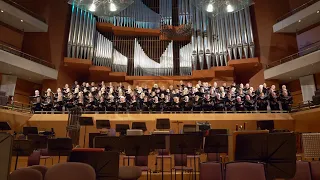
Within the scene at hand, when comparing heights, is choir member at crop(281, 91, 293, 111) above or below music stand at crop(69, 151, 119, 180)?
above

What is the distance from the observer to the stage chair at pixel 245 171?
2232 millimetres

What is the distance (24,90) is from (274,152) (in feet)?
33.7

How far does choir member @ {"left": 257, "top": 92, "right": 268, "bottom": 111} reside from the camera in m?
7.88

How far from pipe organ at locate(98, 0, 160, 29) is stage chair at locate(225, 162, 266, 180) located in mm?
10235

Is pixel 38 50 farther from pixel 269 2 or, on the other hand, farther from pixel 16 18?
pixel 269 2

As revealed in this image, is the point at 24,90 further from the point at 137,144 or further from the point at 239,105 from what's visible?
the point at 137,144

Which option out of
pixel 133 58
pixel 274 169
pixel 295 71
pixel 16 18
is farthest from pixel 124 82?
pixel 274 169

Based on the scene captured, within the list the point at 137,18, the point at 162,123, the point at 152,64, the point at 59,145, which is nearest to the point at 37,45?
the point at 137,18

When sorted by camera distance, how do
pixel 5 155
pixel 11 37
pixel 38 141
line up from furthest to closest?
1. pixel 11 37
2. pixel 38 141
3. pixel 5 155

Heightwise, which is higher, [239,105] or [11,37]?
[11,37]

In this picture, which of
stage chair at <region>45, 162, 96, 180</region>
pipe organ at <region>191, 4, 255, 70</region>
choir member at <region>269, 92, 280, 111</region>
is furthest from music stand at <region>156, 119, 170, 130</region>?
pipe organ at <region>191, 4, 255, 70</region>

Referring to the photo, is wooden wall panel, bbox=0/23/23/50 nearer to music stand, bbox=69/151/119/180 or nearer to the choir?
the choir

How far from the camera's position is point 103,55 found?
11125 millimetres

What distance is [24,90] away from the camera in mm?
10609
